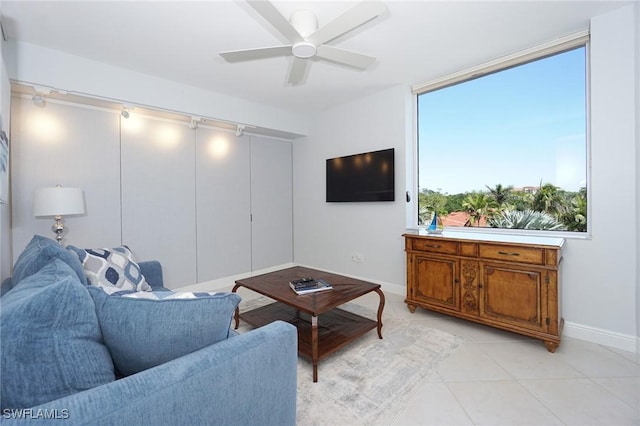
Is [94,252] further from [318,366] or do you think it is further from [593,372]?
[593,372]

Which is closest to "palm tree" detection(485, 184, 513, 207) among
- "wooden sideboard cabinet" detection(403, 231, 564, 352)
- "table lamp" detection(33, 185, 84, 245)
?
"wooden sideboard cabinet" detection(403, 231, 564, 352)

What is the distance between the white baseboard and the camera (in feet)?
6.87

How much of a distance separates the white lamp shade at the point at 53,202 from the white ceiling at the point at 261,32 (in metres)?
1.29

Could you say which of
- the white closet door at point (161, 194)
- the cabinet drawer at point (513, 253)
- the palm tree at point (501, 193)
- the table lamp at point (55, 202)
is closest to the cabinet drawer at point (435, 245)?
the cabinet drawer at point (513, 253)

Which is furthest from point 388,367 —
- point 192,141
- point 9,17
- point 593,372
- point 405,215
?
point 9,17

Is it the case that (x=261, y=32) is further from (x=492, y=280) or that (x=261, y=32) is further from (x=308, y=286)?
(x=492, y=280)

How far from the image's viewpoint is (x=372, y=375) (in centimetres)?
188

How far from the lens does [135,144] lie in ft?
10.5

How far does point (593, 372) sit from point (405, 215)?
203cm

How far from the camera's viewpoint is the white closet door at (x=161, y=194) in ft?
10.4

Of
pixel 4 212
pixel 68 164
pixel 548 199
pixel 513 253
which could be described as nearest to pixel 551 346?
pixel 513 253

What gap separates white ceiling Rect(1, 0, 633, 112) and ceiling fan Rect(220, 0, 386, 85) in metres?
0.16

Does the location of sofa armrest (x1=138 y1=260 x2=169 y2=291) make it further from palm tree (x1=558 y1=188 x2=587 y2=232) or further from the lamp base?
palm tree (x1=558 y1=188 x2=587 y2=232)

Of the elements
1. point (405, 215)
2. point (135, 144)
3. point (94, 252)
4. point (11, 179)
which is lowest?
point (94, 252)
